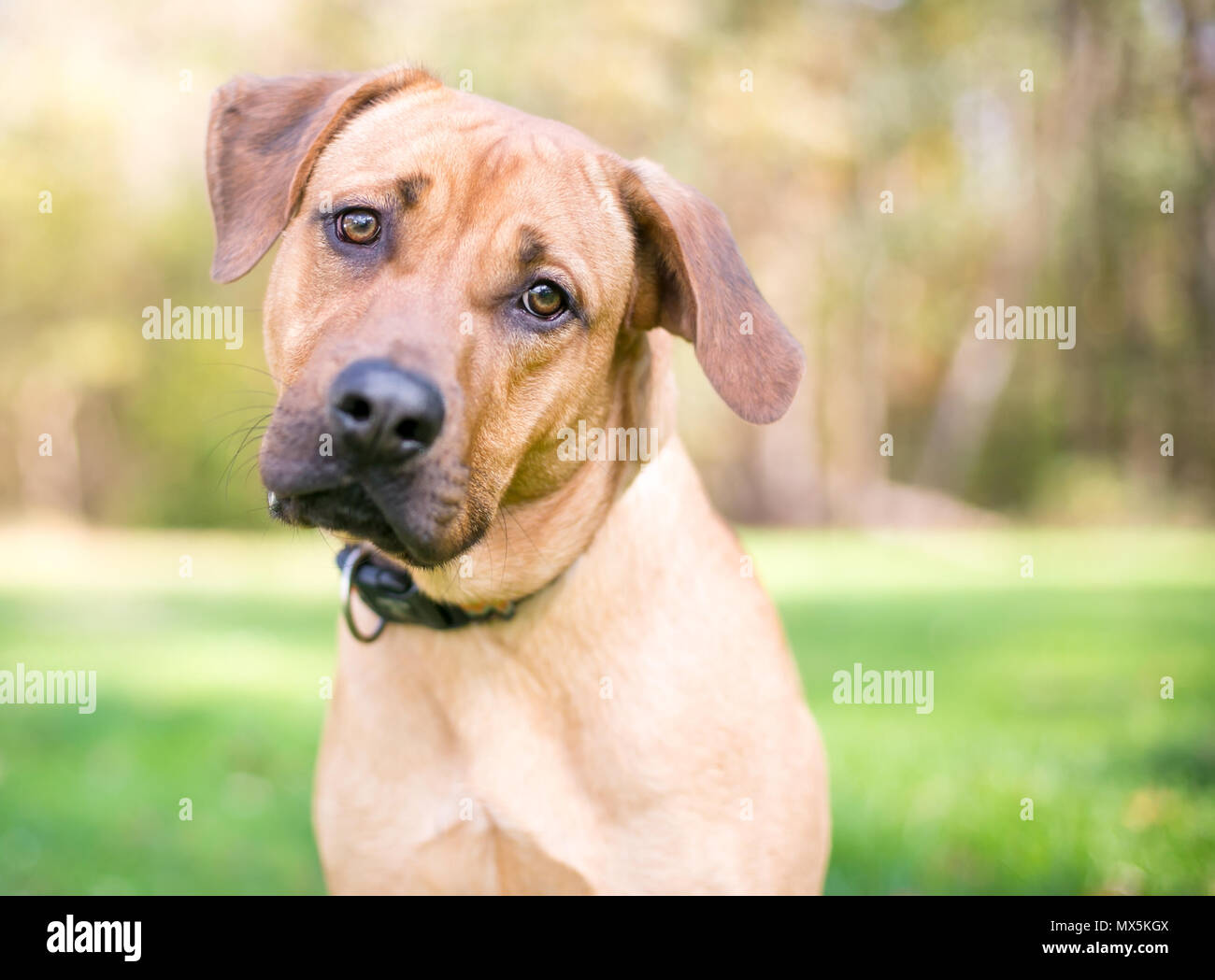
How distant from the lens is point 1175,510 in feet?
69.5

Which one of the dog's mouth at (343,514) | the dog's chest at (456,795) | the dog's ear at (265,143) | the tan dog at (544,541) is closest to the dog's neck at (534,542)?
the tan dog at (544,541)

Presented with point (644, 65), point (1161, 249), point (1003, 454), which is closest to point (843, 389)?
point (1003, 454)

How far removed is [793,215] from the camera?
24031 mm

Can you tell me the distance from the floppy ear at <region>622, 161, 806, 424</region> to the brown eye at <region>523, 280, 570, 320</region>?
0.35m

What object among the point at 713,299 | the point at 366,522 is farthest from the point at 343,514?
the point at 713,299

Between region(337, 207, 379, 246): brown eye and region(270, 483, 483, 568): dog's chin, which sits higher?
region(337, 207, 379, 246): brown eye

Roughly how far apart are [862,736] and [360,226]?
4757 mm

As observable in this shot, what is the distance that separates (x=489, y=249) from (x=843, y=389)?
A: 78.6 feet

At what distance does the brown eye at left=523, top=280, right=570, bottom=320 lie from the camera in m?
3.06

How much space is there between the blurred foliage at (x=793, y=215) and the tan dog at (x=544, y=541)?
17498 millimetres

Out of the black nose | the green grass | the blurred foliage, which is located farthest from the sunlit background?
the black nose

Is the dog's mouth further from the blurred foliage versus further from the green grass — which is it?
the blurred foliage

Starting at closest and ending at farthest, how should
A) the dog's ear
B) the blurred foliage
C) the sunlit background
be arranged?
the dog's ear
the sunlit background
the blurred foliage
